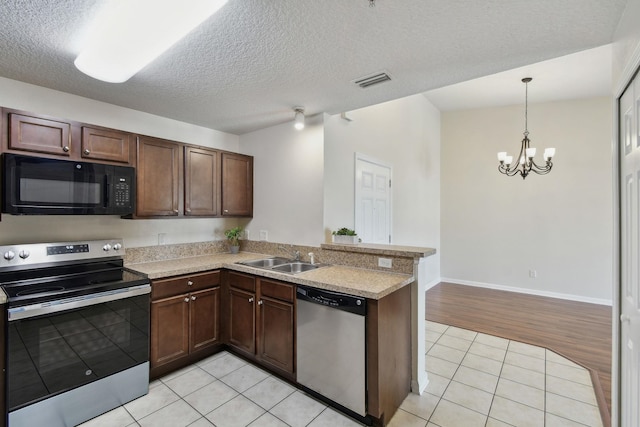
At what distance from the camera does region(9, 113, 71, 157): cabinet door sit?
204 centimetres

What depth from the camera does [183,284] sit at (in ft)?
8.56

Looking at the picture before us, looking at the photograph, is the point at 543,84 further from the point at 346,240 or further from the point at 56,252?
the point at 56,252

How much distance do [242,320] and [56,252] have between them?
1580mm

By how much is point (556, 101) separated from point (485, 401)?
4.90 meters

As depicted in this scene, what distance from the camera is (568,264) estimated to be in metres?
4.80

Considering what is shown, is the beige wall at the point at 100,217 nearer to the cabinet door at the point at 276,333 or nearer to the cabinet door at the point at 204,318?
the cabinet door at the point at 204,318

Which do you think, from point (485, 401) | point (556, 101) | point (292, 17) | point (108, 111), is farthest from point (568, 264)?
point (108, 111)

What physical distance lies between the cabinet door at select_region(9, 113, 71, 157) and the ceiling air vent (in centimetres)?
228

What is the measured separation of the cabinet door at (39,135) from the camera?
2039mm

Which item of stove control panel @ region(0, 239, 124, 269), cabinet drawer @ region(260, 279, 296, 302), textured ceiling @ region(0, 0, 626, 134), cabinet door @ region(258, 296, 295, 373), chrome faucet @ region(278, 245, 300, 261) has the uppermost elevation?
textured ceiling @ region(0, 0, 626, 134)

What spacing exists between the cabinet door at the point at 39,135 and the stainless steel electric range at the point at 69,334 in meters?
0.72

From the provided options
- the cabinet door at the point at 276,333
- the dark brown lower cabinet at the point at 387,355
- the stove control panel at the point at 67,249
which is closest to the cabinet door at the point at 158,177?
the stove control panel at the point at 67,249

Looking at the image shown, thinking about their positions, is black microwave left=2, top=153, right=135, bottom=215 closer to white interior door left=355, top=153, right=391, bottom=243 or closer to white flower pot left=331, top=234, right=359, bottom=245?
white flower pot left=331, top=234, right=359, bottom=245

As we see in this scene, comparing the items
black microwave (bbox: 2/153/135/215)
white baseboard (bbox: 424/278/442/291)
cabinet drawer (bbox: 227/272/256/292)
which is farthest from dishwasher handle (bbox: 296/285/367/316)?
white baseboard (bbox: 424/278/442/291)
